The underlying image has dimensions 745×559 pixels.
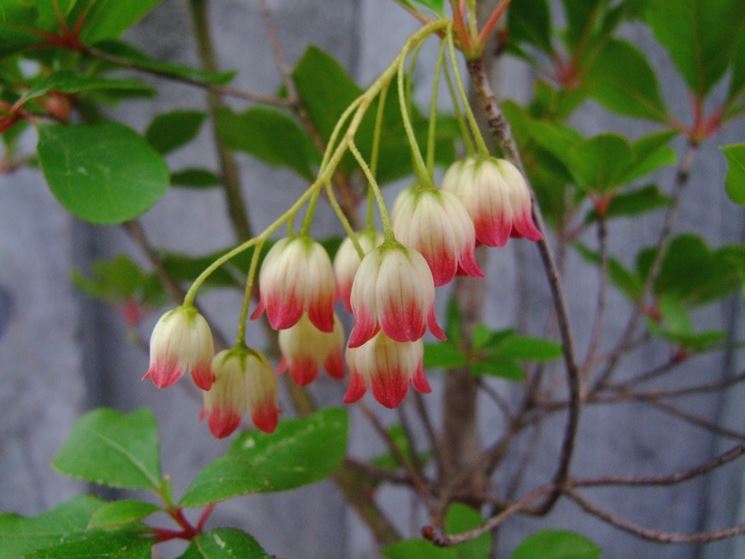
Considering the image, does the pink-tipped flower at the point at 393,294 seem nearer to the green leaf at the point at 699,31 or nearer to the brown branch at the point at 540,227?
the brown branch at the point at 540,227

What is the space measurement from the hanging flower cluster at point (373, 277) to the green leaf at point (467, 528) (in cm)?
18

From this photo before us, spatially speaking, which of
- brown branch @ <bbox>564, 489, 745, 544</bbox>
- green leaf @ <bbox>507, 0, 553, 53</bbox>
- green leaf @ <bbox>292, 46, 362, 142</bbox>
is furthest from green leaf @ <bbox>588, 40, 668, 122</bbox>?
brown branch @ <bbox>564, 489, 745, 544</bbox>

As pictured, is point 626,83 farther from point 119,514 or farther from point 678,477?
point 119,514

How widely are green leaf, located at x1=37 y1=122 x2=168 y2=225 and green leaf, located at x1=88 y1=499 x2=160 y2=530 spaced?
174mm

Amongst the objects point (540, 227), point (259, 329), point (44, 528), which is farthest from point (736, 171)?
point (259, 329)

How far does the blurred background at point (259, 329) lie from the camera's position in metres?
0.94

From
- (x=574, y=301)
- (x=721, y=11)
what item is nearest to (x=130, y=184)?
(x=721, y=11)

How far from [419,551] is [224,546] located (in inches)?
5.4

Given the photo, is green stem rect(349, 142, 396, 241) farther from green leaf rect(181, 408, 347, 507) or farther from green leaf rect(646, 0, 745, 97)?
green leaf rect(646, 0, 745, 97)

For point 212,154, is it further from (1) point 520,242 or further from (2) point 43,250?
(1) point 520,242

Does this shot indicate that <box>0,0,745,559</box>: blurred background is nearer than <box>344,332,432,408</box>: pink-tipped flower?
No

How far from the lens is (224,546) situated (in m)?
0.37

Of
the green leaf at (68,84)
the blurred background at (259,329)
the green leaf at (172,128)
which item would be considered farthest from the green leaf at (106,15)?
the blurred background at (259,329)

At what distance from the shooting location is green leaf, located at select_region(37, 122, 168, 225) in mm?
402
